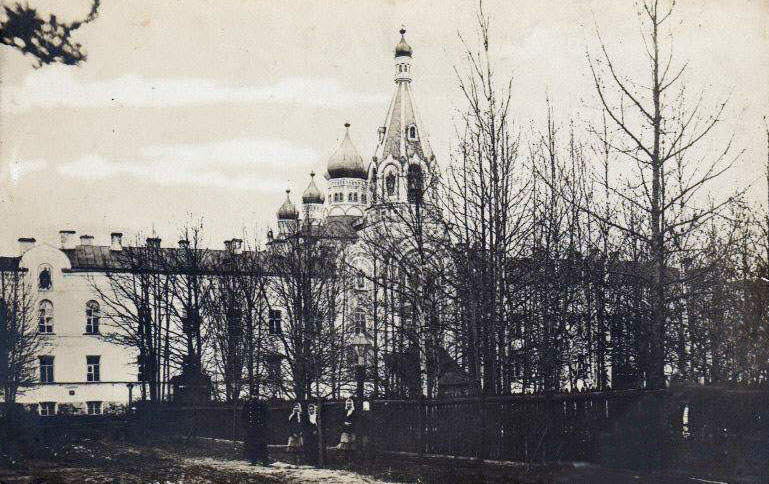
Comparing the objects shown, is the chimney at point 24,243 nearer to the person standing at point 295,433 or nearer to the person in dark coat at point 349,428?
the person standing at point 295,433

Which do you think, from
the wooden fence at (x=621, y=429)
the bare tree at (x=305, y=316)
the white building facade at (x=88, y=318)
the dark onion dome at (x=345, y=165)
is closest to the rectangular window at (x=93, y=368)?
the white building facade at (x=88, y=318)

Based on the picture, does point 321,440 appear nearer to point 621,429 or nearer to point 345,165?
point 621,429

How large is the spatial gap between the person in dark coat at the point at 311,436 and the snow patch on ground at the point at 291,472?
500mm

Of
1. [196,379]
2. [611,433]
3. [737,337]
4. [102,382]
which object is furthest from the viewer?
[102,382]

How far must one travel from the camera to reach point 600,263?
20.8m

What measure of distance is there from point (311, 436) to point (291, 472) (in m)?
2.04

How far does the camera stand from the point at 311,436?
1792cm

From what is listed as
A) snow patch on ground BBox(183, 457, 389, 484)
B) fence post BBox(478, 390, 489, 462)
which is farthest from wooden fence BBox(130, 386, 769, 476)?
snow patch on ground BBox(183, 457, 389, 484)

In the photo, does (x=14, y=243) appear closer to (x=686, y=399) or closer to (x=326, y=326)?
(x=686, y=399)

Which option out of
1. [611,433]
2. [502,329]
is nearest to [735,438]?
[611,433]

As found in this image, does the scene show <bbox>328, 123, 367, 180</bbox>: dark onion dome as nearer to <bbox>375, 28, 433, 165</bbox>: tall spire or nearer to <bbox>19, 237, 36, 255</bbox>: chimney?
<bbox>375, 28, 433, 165</bbox>: tall spire

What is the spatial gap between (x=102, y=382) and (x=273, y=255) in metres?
26.5

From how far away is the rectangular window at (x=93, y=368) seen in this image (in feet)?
173

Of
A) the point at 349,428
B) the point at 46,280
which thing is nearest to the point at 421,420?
the point at 349,428
